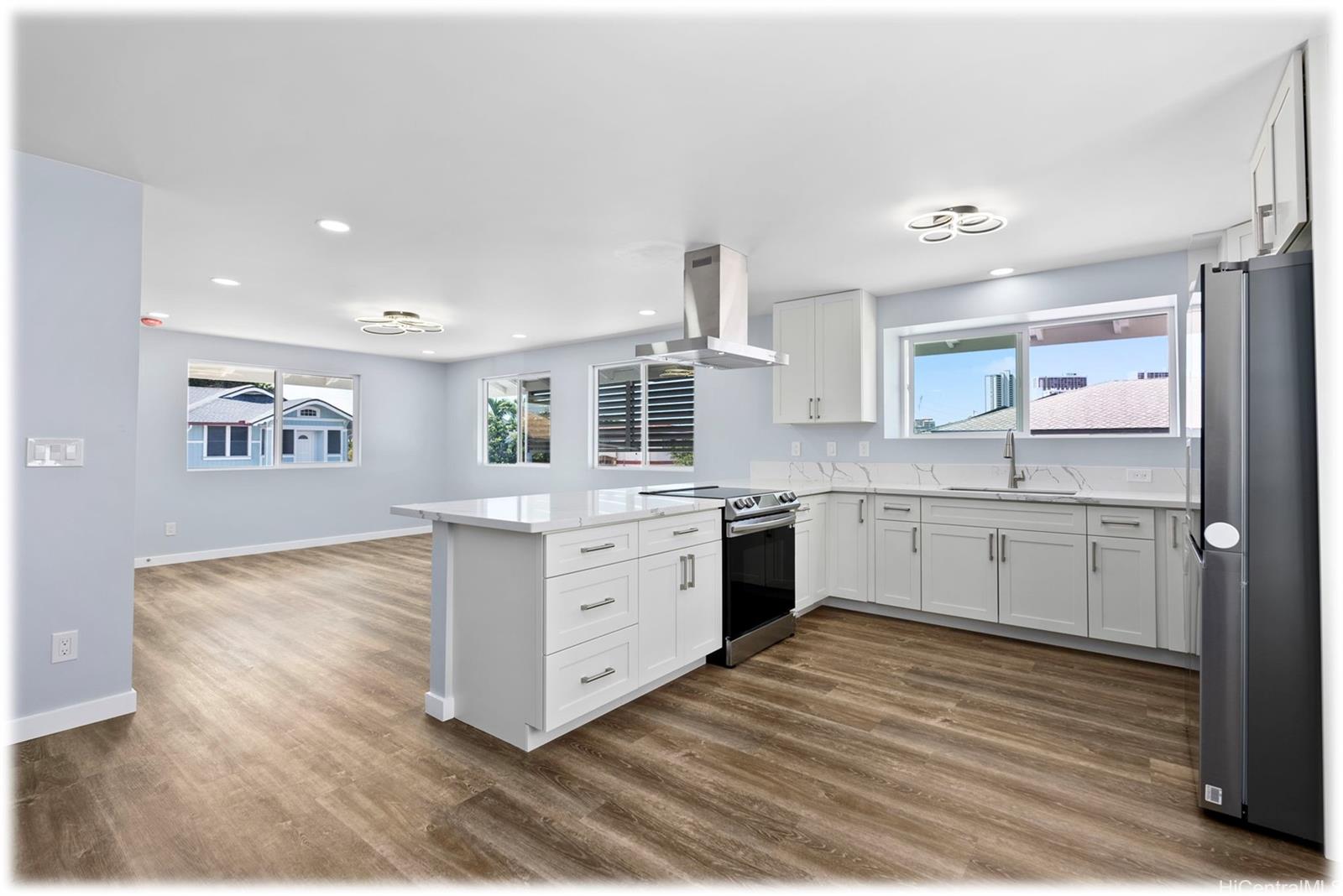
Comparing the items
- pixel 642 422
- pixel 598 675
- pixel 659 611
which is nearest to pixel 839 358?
pixel 642 422

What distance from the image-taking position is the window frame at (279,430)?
6.46m

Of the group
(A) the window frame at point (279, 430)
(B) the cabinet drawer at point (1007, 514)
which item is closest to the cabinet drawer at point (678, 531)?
(B) the cabinet drawer at point (1007, 514)

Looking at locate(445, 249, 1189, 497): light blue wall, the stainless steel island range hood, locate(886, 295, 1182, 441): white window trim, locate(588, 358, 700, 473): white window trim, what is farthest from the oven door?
locate(588, 358, 700, 473): white window trim

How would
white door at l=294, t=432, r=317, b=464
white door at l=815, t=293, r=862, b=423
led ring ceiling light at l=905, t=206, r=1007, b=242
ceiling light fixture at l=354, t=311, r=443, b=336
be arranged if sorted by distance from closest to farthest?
led ring ceiling light at l=905, t=206, r=1007, b=242
white door at l=815, t=293, r=862, b=423
ceiling light fixture at l=354, t=311, r=443, b=336
white door at l=294, t=432, r=317, b=464

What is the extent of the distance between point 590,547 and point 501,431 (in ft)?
18.7

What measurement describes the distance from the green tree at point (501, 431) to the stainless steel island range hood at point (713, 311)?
4.43 m

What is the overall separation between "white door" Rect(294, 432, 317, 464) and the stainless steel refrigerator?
7.85 metres

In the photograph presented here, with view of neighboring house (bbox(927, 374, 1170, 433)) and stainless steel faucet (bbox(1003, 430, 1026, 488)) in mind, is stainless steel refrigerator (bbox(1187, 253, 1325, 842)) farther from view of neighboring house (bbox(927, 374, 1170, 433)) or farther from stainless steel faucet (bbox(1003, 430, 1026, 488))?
view of neighboring house (bbox(927, 374, 1170, 433))

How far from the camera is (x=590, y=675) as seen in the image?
2.56 m

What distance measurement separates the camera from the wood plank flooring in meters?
1.75

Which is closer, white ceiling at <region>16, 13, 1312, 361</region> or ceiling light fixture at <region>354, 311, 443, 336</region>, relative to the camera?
white ceiling at <region>16, 13, 1312, 361</region>

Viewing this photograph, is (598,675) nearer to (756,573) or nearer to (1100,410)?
(756,573)

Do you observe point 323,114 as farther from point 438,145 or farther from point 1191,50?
point 1191,50

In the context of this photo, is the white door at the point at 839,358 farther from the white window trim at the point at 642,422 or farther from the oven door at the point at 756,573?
the white window trim at the point at 642,422
